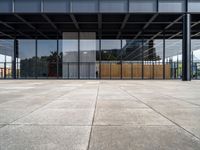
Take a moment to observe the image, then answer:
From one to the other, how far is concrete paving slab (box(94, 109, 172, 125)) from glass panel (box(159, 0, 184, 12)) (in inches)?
734

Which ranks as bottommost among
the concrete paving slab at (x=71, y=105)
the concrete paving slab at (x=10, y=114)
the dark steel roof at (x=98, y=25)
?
the concrete paving slab at (x=10, y=114)

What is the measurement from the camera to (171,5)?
80.3 ft

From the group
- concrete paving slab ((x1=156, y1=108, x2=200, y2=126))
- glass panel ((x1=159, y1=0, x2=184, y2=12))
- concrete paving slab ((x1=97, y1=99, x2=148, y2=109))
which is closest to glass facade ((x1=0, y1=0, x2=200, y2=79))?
glass panel ((x1=159, y1=0, x2=184, y2=12))

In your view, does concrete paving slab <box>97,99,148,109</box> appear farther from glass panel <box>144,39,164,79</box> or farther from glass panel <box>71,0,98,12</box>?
glass panel <box>144,39,164,79</box>

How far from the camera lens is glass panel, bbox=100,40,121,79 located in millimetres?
34500

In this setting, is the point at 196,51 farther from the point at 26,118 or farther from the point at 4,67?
the point at 26,118

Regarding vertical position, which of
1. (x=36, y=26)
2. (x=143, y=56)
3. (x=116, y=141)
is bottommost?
(x=116, y=141)

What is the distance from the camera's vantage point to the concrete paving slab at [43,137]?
163 inches

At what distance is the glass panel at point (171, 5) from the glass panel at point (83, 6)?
588cm

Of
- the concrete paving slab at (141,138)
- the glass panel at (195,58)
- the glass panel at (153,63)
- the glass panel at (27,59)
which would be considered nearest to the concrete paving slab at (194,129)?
the concrete paving slab at (141,138)

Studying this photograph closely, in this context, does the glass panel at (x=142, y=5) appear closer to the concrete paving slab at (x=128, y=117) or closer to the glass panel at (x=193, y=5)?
the glass panel at (x=193, y=5)

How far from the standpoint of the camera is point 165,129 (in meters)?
5.29

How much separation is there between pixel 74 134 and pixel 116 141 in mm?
836

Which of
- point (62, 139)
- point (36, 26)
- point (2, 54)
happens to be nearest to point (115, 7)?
point (36, 26)
